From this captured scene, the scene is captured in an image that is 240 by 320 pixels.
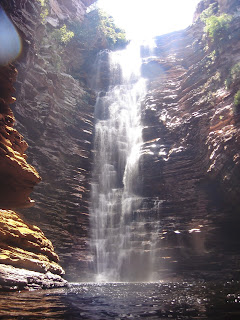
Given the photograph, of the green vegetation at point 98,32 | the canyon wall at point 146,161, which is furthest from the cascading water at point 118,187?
the green vegetation at point 98,32

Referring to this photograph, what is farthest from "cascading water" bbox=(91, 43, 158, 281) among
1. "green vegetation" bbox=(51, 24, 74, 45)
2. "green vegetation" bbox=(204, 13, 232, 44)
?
"green vegetation" bbox=(204, 13, 232, 44)

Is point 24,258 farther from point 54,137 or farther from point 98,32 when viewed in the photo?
point 98,32

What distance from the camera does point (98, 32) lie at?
46.8 metres

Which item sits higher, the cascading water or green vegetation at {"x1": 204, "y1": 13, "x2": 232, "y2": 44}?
green vegetation at {"x1": 204, "y1": 13, "x2": 232, "y2": 44}

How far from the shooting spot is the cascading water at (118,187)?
67.1ft

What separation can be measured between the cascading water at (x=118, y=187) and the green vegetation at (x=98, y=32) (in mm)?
8994

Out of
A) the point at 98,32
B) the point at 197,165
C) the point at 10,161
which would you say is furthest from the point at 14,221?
the point at 98,32

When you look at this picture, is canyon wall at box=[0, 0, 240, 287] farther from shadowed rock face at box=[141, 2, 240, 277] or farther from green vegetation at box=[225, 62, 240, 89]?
green vegetation at box=[225, 62, 240, 89]

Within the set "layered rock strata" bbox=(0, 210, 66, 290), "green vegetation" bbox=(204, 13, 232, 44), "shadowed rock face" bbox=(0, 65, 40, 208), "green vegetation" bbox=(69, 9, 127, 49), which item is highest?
"green vegetation" bbox=(69, 9, 127, 49)

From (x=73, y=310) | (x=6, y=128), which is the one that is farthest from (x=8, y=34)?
(x=73, y=310)

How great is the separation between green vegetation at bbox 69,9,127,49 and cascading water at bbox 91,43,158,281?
8.99 meters

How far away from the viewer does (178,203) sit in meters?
22.5

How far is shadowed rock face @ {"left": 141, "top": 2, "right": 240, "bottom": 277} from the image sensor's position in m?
19.5

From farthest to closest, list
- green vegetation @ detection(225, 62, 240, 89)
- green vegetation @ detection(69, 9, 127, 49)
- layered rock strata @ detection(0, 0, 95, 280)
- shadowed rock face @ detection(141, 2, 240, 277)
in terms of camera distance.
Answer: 1. green vegetation @ detection(69, 9, 127, 49)
2. green vegetation @ detection(225, 62, 240, 89)
3. layered rock strata @ detection(0, 0, 95, 280)
4. shadowed rock face @ detection(141, 2, 240, 277)
